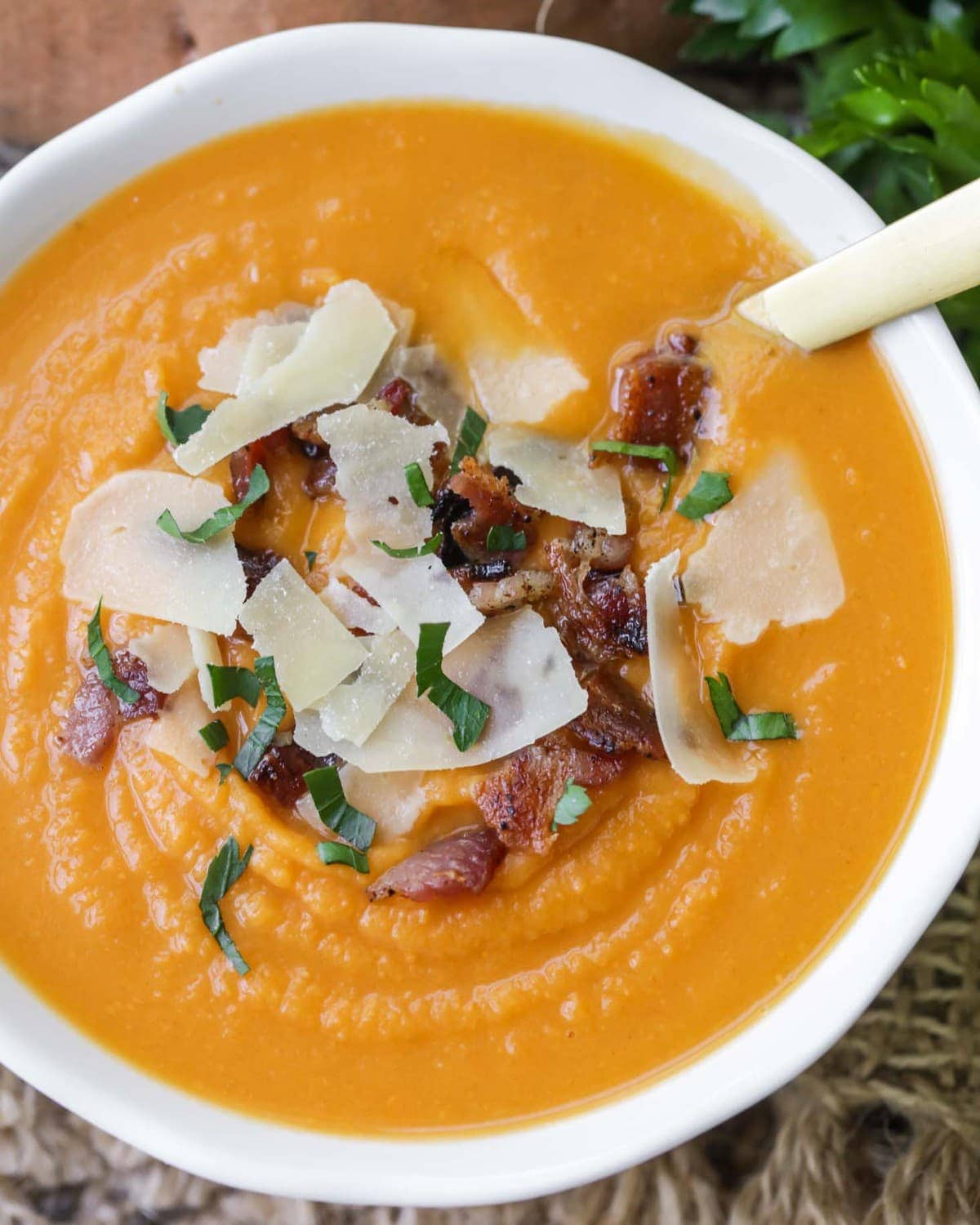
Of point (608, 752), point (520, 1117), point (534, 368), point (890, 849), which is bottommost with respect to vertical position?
point (520, 1117)

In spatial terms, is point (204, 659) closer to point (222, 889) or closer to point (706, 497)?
point (222, 889)

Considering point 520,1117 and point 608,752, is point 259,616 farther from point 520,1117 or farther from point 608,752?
point 520,1117

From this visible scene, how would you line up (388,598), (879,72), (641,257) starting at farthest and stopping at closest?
(879,72) < (641,257) < (388,598)

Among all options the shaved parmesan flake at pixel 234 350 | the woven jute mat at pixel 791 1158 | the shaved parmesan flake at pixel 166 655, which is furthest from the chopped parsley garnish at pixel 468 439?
the woven jute mat at pixel 791 1158

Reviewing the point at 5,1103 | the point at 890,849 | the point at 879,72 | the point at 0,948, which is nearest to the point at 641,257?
the point at 879,72

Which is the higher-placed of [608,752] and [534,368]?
[534,368]
